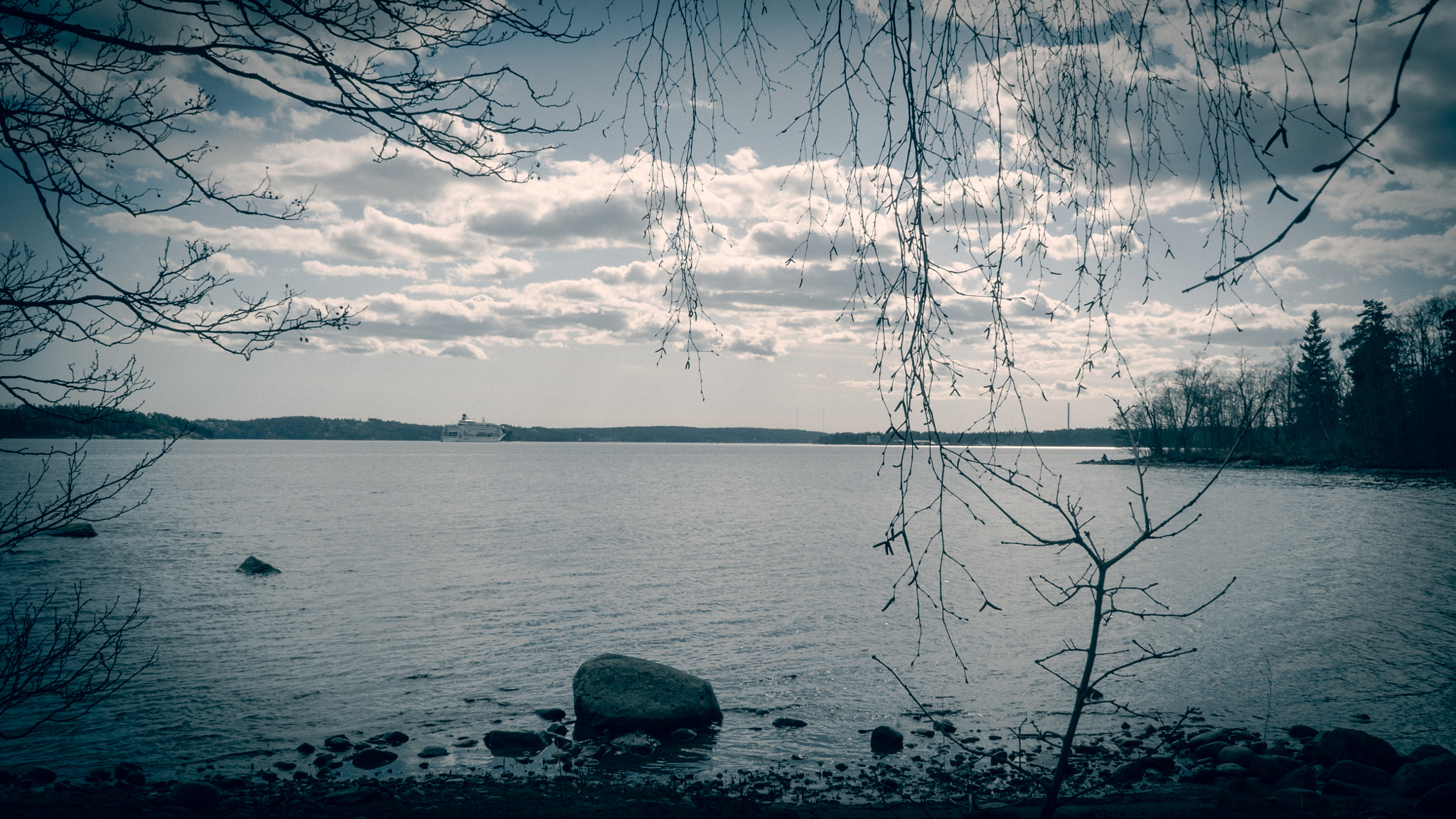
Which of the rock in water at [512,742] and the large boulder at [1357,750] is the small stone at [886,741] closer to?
the rock in water at [512,742]

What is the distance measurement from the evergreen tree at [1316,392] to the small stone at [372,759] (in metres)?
111

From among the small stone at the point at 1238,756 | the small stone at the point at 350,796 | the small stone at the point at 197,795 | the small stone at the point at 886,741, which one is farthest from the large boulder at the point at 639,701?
the small stone at the point at 1238,756

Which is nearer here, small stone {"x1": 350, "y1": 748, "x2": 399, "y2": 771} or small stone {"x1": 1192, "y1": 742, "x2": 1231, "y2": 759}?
small stone {"x1": 350, "y1": 748, "x2": 399, "y2": 771}

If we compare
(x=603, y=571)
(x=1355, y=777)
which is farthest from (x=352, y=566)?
(x=1355, y=777)

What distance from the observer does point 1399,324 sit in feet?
256

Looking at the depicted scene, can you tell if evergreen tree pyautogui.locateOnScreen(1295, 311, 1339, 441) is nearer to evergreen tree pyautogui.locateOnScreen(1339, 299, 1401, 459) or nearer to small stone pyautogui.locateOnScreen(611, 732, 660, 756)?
evergreen tree pyautogui.locateOnScreen(1339, 299, 1401, 459)

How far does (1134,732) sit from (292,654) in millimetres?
17368

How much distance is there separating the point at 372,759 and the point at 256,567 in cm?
2052

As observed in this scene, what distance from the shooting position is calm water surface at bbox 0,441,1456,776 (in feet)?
40.2

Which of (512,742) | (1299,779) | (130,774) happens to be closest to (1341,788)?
(1299,779)

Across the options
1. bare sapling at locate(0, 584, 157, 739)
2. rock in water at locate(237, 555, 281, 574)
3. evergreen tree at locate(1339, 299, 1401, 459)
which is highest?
evergreen tree at locate(1339, 299, 1401, 459)

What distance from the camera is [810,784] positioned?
31.5 ft

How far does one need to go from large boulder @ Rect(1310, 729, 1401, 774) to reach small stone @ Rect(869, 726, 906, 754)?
225 inches

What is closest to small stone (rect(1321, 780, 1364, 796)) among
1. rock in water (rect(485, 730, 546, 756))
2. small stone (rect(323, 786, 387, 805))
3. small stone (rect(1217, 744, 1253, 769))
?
small stone (rect(1217, 744, 1253, 769))
